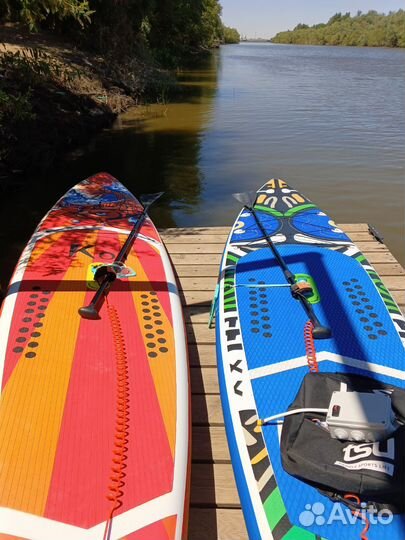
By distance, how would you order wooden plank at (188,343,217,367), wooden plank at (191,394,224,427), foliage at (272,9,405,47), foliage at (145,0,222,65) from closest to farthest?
wooden plank at (191,394,224,427) → wooden plank at (188,343,217,367) → foliage at (145,0,222,65) → foliage at (272,9,405,47)

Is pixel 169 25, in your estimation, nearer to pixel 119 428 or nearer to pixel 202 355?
pixel 202 355

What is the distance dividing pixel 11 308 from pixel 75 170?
663cm

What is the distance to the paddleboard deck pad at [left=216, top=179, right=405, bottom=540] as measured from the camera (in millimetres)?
2068

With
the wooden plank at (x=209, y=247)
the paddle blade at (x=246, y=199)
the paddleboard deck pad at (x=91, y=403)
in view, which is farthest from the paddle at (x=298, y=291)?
the paddleboard deck pad at (x=91, y=403)

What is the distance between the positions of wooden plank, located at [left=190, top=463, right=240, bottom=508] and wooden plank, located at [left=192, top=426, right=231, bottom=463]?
1.5 inches

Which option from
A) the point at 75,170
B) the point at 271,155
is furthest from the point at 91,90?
the point at 271,155

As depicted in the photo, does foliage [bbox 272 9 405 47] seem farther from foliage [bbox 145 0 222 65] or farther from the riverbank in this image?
the riverbank

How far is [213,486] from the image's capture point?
2.52 m

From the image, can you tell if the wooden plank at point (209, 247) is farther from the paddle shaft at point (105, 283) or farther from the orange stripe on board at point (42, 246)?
the orange stripe on board at point (42, 246)

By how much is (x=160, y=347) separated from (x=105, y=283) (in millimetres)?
727

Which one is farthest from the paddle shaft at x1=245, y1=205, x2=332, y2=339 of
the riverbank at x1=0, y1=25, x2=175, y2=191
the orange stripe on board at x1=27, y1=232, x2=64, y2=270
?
the riverbank at x1=0, y1=25, x2=175, y2=191

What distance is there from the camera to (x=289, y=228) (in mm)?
4434

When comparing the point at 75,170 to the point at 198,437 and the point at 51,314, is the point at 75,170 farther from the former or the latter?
the point at 198,437

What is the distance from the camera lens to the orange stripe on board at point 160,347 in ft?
8.26
